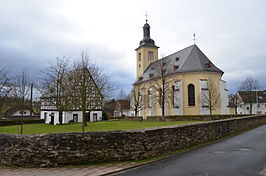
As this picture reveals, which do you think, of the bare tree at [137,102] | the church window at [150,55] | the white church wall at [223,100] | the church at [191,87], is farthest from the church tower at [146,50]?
the white church wall at [223,100]

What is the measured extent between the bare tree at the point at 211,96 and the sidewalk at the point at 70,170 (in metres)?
31.0

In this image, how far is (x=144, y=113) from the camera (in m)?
48.2

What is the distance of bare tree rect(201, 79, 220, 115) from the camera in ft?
119

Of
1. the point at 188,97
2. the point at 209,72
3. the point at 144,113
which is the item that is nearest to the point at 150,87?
the point at 144,113

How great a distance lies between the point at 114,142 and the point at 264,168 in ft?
16.0

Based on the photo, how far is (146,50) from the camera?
53.7 metres

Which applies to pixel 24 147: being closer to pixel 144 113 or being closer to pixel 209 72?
pixel 209 72

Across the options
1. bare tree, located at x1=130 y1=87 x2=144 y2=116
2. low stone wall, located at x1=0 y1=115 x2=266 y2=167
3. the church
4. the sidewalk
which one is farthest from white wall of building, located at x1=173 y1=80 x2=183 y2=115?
the sidewalk

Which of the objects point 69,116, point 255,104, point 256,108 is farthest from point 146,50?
point 256,108

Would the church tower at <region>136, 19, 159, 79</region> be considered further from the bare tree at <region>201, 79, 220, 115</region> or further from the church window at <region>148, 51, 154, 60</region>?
the bare tree at <region>201, 79, 220, 115</region>

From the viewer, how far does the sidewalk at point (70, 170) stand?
684 cm

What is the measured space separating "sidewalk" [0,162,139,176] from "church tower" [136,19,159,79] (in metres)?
47.0

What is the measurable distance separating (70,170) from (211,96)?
32.9m

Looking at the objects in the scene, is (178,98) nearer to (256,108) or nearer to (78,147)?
(78,147)
